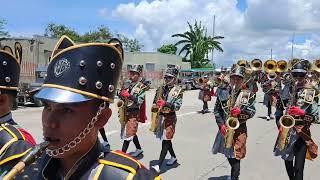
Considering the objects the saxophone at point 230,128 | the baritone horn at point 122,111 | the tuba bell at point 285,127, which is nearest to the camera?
the tuba bell at point 285,127

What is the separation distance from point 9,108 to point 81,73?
1498 mm

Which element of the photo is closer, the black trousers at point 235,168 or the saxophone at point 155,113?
the black trousers at point 235,168

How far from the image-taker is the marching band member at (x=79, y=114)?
7.30 ft

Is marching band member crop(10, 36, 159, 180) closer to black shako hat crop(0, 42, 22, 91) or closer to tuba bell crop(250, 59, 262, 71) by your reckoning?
black shako hat crop(0, 42, 22, 91)

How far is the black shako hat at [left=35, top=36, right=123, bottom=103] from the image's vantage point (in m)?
2.25

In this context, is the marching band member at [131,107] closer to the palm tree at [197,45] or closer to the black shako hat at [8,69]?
the black shako hat at [8,69]

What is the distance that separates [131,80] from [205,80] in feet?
39.5

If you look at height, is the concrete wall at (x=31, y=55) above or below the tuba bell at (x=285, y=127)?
above

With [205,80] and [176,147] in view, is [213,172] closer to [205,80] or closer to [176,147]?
[176,147]

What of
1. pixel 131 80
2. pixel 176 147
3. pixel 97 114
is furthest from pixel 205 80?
pixel 97 114

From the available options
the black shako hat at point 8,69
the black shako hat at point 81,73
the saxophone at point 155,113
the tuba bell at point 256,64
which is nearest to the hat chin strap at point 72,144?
the black shako hat at point 81,73

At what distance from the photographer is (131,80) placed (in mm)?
10977

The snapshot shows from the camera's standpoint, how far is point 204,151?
39.9 ft

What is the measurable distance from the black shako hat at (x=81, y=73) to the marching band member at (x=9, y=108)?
950 mm
